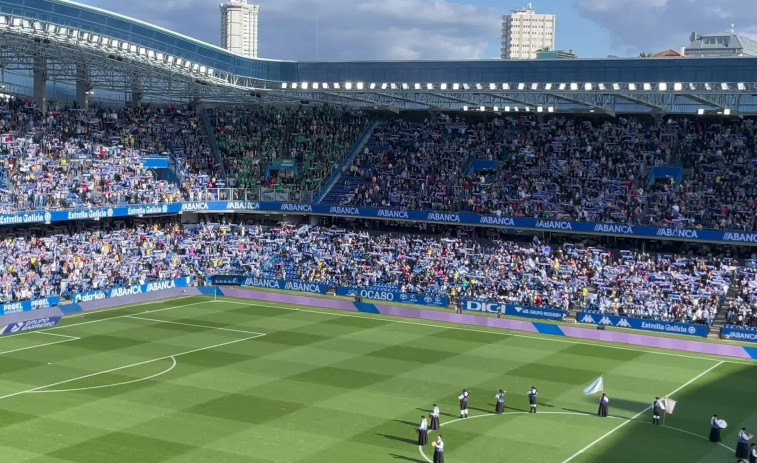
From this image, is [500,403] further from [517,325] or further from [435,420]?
[517,325]

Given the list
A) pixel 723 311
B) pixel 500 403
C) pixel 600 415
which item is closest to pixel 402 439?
pixel 500 403

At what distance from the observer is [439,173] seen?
70.4 meters

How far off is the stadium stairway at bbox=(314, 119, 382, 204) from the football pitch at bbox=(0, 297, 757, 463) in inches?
692

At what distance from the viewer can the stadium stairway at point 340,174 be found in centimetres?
7200

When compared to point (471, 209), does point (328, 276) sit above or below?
below

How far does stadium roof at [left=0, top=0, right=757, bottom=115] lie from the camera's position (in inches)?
2200

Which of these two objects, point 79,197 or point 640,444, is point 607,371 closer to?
point 640,444

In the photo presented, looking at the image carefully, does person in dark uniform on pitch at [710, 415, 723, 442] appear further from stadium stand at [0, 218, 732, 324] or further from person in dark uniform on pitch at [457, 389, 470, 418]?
stadium stand at [0, 218, 732, 324]

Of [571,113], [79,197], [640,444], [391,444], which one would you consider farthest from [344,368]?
[571,113]

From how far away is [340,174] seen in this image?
73812 mm

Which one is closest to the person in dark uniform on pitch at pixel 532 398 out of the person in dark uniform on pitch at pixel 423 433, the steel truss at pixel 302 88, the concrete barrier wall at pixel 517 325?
the person in dark uniform on pitch at pixel 423 433

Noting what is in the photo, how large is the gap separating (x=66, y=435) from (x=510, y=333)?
27.5 meters

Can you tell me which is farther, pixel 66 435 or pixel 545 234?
pixel 545 234

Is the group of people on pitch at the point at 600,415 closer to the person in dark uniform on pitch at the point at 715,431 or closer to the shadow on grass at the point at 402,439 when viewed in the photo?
the person in dark uniform on pitch at the point at 715,431
